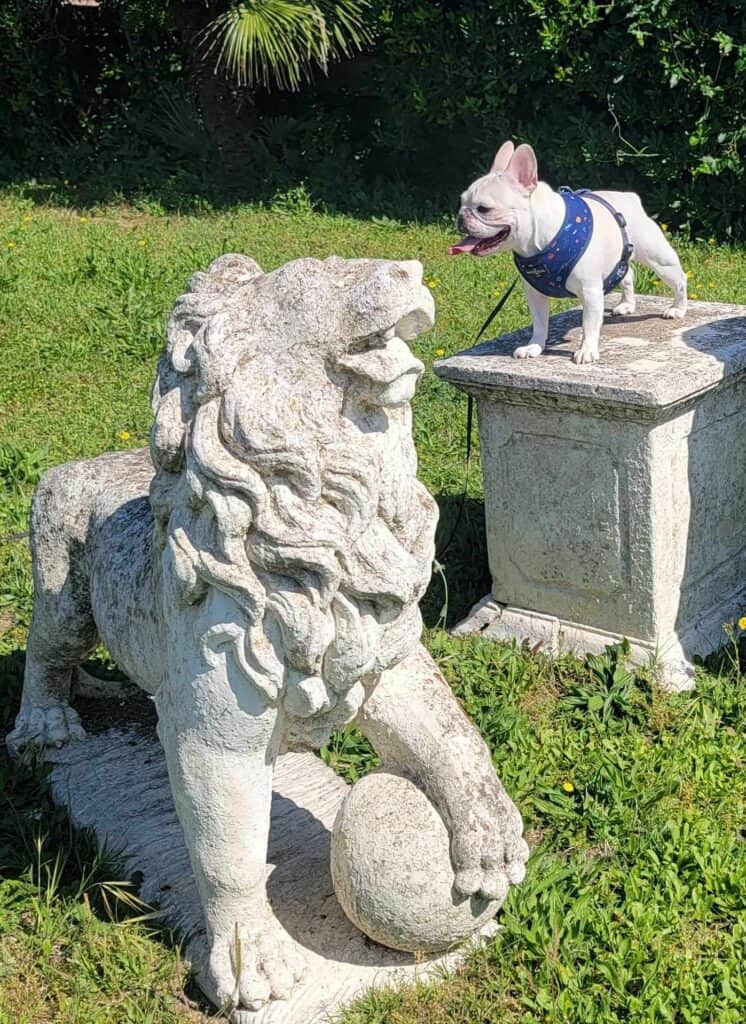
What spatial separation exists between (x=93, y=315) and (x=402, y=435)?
5669 mm

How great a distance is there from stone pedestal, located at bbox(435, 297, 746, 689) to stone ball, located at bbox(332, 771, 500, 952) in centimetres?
157

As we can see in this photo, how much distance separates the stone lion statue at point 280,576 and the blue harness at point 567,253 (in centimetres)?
160

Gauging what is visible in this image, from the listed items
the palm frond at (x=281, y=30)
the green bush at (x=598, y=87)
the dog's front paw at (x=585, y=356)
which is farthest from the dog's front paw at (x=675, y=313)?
the palm frond at (x=281, y=30)

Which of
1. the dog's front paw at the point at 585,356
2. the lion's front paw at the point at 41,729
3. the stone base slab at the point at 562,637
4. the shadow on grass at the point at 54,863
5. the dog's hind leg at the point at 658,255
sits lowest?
the stone base slab at the point at 562,637

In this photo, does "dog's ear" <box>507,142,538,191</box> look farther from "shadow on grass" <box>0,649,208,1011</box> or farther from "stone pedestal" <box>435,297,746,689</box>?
"shadow on grass" <box>0,649,208,1011</box>

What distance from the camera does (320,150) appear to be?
10.5m

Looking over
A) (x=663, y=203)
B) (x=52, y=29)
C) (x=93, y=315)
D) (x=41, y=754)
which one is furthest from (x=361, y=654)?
(x=52, y=29)

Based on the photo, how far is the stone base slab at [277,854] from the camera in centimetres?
256

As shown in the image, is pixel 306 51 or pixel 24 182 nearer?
pixel 306 51

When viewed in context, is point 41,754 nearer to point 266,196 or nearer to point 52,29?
point 266,196

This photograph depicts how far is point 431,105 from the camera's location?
9422mm

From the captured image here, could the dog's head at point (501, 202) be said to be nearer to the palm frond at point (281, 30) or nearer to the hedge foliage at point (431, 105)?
the hedge foliage at point (431, 105)

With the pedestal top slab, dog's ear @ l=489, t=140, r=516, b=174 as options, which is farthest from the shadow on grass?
dog's ear @ l=489, t=140, r=516, b=174

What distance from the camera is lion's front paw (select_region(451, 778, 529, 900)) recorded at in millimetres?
2385
